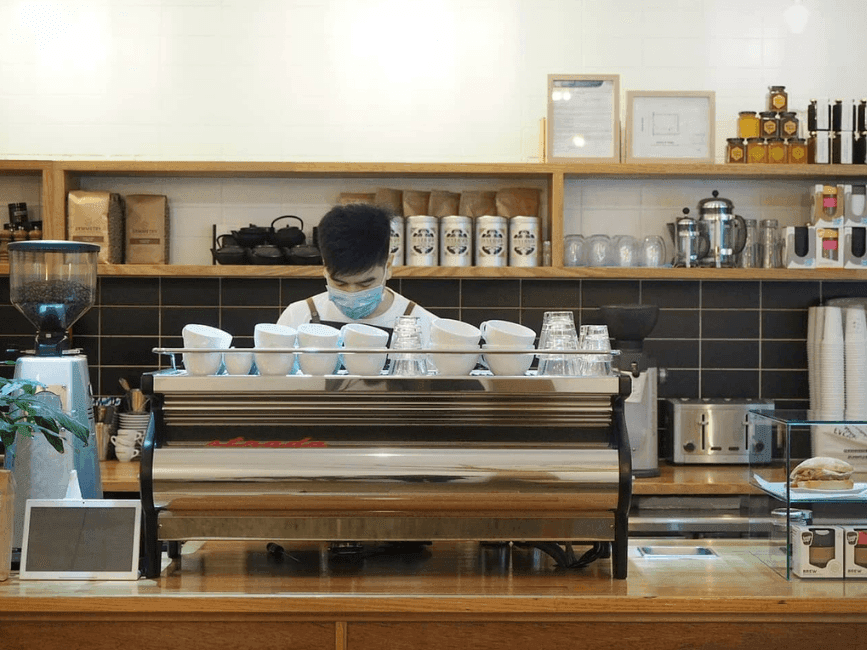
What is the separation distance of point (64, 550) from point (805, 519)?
4.44ft

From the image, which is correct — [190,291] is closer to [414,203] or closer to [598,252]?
[414,203]

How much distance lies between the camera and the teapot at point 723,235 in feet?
12.3

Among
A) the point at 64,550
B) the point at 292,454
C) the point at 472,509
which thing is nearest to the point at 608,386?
the point at 472,509

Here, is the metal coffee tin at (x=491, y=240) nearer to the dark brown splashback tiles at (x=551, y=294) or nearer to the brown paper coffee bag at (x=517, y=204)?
the brown paper coffee bag at (x=517, y=204)

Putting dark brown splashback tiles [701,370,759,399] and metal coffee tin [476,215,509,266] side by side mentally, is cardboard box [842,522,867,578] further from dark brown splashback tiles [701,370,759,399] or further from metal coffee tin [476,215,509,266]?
dark brown splashback tiles [701,370,759,399]

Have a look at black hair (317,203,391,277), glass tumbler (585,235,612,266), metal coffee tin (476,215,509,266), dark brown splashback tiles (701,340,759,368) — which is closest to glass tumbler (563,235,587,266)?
glass tumbler (585,235,612,266)

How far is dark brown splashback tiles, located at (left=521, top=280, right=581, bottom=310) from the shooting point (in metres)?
4.00

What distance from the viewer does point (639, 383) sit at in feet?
11.3

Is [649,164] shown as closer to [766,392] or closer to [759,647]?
[766,392]

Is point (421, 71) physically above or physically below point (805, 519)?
above

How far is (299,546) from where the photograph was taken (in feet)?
6.79

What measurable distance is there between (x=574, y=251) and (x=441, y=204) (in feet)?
1.76

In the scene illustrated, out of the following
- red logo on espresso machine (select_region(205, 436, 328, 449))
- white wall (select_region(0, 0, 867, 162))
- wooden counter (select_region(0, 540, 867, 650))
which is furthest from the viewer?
white wall (select_region(0, 0, 867, 162))

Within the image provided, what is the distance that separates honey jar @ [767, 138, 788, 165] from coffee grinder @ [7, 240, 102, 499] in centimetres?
261
